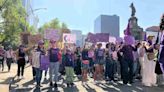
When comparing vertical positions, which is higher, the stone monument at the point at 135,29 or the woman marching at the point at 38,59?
the stone monument at the point at 135,29

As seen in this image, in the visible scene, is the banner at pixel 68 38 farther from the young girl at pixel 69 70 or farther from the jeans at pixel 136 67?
the young girl at pixel 69 70

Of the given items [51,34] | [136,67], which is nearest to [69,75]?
[136,67]

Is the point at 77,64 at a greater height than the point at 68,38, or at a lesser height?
lesser

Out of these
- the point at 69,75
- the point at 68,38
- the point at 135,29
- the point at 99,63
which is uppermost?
the point at 135,29

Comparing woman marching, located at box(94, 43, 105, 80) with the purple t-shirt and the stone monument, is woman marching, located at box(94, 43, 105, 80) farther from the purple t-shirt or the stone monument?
the stone monument

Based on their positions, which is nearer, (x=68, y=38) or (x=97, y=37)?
(x=97, y=37)

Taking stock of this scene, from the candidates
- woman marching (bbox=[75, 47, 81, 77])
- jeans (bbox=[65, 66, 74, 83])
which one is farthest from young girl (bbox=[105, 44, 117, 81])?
woman marching (bbox=[75, 47, 81, 77])

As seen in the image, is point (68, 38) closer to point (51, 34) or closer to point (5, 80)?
point (51, 34)

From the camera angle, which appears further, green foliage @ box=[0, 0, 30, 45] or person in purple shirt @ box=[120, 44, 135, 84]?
green foliage @ box=[0, 0, 30, 45]

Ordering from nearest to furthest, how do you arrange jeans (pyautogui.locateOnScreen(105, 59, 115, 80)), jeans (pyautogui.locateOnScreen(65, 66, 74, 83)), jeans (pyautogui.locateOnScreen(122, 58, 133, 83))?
jeans (pyautogui.locateOnScreen(65, 66, 74, 83)) → jeans (pyautogui.locateOnScreen(122, 58, 133, 83)) → jeans (pyautogui.locateOnScreen(105, 59, 115, 80))

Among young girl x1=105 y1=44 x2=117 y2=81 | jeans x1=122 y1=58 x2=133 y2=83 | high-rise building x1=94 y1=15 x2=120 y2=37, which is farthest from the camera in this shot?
high-rise building x1=94 y1=15 x2=120 y2=37

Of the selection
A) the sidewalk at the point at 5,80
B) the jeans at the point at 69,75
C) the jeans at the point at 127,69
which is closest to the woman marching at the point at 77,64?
the sidewalk at the point at 5,80

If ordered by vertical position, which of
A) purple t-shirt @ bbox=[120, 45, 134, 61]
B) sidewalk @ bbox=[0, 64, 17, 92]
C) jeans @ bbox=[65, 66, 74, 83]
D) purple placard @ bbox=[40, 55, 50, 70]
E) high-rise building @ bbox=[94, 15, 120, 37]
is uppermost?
high-rise building @ bbox=[94, 15, 120, 37]

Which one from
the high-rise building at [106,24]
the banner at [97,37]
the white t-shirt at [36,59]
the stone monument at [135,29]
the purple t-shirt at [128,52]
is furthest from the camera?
the high-rise building at [106,24]
